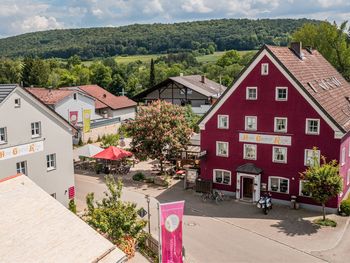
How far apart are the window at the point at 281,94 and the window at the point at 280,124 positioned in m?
1.51

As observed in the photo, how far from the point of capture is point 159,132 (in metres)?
39.8

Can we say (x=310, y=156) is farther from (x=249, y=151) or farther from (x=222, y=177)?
(x=222, y=177)

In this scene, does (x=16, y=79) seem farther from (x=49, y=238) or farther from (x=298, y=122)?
Answer: (x=49, y=238)

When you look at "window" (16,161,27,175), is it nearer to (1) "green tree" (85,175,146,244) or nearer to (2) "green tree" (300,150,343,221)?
(1) "green tree" (85,175,146,244)

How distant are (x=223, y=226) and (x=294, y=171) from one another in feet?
23.9

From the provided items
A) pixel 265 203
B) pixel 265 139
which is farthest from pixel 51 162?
pixel 265 139

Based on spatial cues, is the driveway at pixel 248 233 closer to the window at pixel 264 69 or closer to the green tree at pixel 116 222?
the green tree at pixel 116 222

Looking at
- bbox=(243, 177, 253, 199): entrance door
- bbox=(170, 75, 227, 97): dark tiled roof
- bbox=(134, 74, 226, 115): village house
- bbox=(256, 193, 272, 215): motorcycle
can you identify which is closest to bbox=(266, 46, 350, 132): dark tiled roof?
bbox=(256, 193, 272, 215): motorcycle

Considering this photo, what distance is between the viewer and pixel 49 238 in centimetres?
1711

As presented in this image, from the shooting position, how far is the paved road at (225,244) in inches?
987

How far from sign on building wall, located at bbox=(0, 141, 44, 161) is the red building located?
13.2 meters

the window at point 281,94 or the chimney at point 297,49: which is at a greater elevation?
the chimney at point 297,49

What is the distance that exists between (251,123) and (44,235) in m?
20.9

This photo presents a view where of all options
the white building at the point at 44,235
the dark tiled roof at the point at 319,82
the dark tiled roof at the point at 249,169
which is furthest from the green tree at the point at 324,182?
the white building at the point at 44,235
